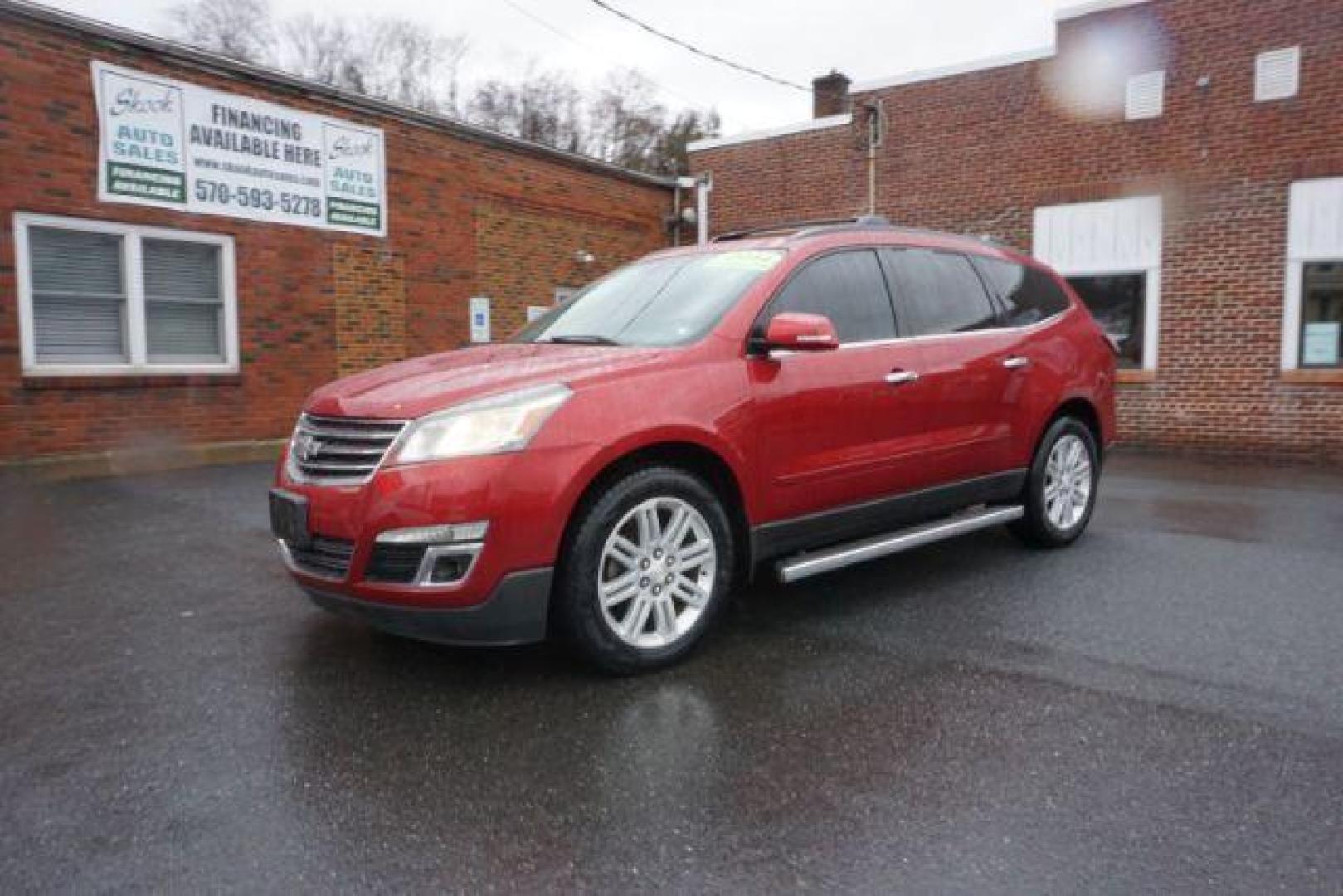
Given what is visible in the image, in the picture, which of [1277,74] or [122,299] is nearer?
[122,299]

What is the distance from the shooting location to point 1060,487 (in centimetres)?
559

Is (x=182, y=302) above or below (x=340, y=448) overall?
above

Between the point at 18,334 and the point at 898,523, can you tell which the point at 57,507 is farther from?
the point at 898,523

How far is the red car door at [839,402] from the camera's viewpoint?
392cm

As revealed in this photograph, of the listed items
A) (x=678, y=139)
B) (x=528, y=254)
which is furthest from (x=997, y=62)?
(x=678, y=139)

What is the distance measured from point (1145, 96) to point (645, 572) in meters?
10.9

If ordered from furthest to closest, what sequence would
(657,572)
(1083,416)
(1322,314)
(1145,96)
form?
(1145,96), (1322,314), (1083,416), (657,572)

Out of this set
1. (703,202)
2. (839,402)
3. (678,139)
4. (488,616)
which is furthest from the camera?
(678,139)

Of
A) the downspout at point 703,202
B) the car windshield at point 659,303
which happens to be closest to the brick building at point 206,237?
the downspout at point 703,202

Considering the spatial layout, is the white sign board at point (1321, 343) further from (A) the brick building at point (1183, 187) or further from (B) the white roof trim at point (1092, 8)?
(B) the white roof trim at point (1092, 8)

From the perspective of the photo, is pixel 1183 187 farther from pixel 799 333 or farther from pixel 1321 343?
pixel 799 333

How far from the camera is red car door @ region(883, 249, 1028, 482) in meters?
4.66

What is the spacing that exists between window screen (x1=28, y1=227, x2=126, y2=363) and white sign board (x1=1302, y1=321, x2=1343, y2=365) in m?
12.9

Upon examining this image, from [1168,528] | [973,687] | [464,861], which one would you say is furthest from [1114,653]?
[1168,528]
